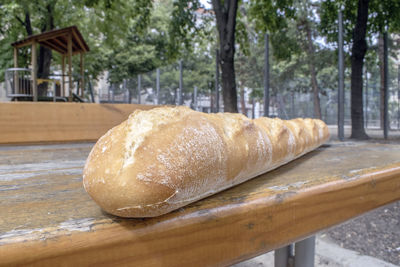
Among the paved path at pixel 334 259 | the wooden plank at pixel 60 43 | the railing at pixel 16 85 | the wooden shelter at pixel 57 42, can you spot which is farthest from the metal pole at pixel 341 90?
the wooden plank at pixel 60 43

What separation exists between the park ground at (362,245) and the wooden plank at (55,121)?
127 cm

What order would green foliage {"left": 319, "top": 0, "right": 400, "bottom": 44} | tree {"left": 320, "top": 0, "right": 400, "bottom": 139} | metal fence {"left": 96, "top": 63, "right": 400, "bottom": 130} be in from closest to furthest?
tree {"left": 320, "top": 0, "right": 400, "bottom": 139}
green foliage {"left": 319, "top": 0, "right": 400, "bottom": 44}
metal fence {"left": 96, "top": 63, "right": 400, "bottom": 130}

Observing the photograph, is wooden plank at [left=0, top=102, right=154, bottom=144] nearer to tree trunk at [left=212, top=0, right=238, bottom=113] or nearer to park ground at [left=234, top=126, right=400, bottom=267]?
park ground at [left=234, top=126, right=400, bottom=267]

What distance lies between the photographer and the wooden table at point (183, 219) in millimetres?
375

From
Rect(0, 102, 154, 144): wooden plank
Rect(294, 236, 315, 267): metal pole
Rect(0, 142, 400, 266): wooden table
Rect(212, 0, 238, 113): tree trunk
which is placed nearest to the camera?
Rect(0, 142, 400, 266): wooden table

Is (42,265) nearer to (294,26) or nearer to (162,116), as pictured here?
(162,116)

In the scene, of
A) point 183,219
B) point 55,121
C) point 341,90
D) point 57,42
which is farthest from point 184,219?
point 57,42

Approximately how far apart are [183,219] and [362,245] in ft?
8.13

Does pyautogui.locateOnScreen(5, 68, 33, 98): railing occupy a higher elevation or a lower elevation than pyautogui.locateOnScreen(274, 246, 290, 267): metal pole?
higher

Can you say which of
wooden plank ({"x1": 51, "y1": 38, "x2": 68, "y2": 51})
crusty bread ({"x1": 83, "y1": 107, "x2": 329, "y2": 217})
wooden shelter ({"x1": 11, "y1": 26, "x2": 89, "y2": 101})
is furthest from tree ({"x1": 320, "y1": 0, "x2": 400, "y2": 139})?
wooden plank ({"x1": 51, "y1": 38, "x2": 68, "y2": 51})

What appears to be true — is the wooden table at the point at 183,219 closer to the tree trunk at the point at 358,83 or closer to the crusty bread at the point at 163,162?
the crusty bread at the point at 163,162

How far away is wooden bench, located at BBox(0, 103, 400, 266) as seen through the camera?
14.7 inches

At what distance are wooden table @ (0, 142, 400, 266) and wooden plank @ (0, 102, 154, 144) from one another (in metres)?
0.67

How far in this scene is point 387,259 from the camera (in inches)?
85.5
